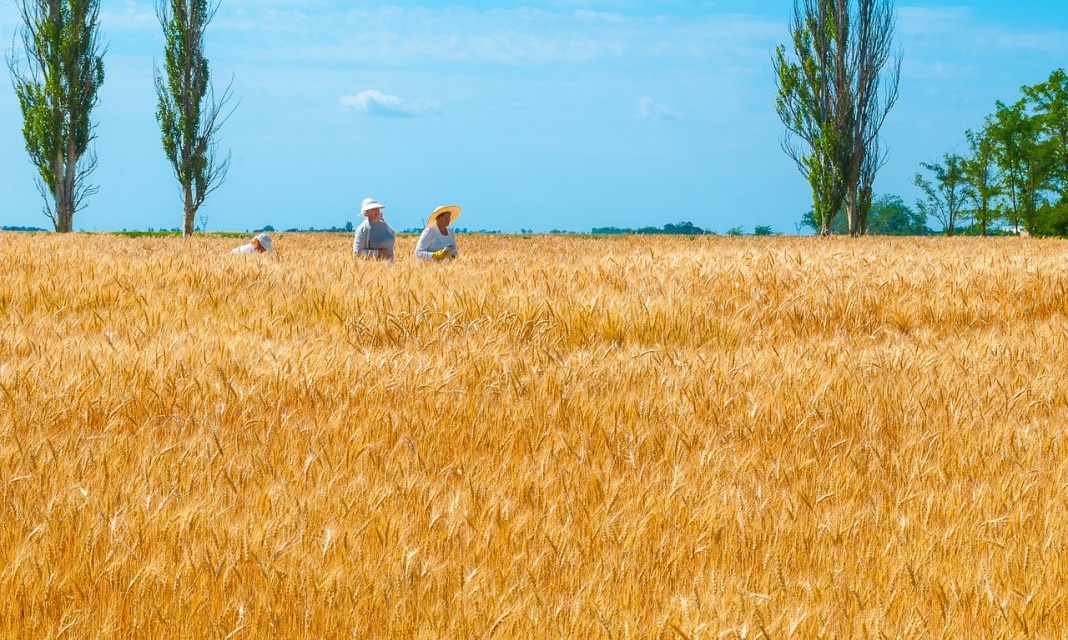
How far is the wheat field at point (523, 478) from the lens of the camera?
2131mm

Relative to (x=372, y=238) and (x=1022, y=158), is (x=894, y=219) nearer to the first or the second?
(x=1022, y=158)

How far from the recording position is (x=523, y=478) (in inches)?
113

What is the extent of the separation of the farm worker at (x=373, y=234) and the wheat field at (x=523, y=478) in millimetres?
5527

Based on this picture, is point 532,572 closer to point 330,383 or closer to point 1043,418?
point 330,383

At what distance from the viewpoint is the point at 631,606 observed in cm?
214

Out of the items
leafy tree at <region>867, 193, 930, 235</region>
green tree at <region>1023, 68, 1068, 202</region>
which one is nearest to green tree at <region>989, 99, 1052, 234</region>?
green tree at <region>1023, 68, 1068, 202</region>

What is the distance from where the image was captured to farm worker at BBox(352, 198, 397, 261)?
11695 mm

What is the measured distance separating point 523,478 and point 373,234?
9.47 m

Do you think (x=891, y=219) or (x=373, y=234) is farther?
(x=891, y=219)

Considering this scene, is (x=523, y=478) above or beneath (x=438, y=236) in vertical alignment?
beneath

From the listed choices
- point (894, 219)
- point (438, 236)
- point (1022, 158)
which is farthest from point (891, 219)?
point (438, 236)

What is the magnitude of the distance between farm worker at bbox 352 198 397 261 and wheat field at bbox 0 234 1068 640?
553 centimetres

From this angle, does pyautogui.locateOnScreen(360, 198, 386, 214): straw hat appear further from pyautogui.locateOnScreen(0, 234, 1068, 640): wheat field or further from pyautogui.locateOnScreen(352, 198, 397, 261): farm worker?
pyautogui.locateOnScreen(0, 234, 1068, 640): wheat field

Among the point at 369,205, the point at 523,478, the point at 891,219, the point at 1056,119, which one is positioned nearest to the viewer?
the point at 523,478
